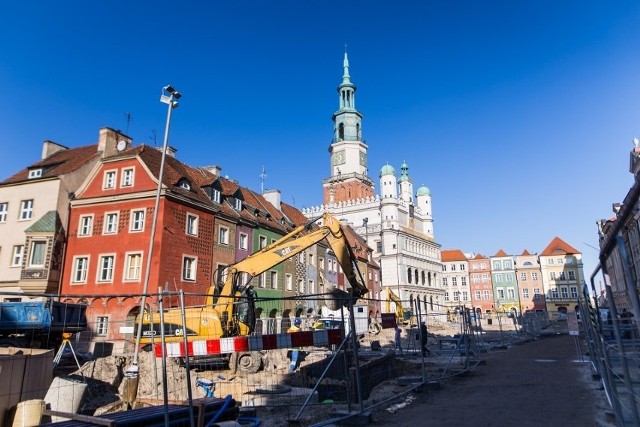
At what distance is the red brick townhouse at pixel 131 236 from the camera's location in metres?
28.2

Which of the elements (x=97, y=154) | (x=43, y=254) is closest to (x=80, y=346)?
(x=43, y=254)

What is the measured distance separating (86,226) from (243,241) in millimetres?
11648

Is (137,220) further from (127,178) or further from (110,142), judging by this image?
(110,142)

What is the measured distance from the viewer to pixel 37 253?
29.6 meters

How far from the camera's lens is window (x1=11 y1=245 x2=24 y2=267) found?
30741mm

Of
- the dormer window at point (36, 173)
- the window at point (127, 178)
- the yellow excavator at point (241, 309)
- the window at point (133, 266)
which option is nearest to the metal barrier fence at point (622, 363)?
the yellow excavator at point (241, 309)

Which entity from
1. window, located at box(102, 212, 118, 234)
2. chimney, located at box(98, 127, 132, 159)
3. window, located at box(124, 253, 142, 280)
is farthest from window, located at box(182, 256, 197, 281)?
chimney, located at box(98, 127, 132, 159)

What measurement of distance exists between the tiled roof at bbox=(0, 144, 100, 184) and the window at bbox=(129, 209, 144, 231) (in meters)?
6.45

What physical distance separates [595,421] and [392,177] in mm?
80217

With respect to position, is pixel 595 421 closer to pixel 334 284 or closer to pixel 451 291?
pixel 334 284

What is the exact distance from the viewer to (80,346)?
2509 cm

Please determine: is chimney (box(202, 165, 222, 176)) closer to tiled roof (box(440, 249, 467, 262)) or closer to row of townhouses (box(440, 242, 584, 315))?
row of townhouses (box(440, 242, 584, 315))

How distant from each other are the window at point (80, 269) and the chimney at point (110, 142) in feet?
25.1

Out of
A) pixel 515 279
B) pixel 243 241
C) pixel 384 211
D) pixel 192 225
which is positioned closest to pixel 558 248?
pixel 515 279
